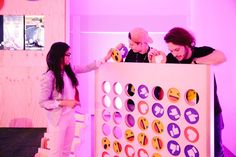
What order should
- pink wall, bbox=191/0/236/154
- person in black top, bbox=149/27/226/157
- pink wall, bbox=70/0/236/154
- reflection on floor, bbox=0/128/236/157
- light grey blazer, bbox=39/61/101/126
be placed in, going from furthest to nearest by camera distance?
1. pink wall, bbox=70/0/236/154
2. reflection on floor, bbox=0/128/236/157
3. pink wall, bbox=191/0/236/154
4. light grey blazer, bbox=39/61/101/126
5. person in black top, bbox=149/27/226/157

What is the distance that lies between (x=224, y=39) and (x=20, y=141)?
2.72 metres

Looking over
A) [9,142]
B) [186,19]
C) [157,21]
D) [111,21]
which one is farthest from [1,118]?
[186,19]

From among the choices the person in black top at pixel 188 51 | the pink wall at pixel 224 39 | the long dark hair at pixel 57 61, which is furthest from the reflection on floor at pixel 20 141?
the person in black top at pixel 188 51

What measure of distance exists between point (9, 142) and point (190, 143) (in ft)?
10.0

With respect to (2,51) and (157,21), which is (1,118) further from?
(157,21)

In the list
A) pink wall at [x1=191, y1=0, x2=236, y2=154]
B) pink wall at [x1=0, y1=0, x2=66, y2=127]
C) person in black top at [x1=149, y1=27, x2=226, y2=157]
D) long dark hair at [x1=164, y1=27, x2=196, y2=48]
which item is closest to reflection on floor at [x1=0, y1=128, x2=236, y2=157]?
pink wall at [x1=0, y1=0, x2=66, y2=127]

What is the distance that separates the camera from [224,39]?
385cm

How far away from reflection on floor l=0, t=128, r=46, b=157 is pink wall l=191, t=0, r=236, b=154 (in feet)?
6.97

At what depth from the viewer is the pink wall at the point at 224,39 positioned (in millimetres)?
3713

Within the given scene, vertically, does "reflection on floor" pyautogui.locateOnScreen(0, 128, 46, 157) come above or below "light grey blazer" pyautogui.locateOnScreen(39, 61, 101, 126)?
below

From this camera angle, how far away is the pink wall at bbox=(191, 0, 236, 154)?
3.71 m

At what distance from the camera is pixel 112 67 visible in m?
2.27

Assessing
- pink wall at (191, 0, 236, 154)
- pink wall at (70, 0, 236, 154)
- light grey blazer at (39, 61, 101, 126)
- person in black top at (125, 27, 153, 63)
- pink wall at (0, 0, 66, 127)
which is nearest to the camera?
person in black top at (125, 27, 153, 63)

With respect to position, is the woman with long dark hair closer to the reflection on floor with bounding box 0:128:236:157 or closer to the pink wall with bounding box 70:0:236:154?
the reflection on floor with bounding box 0:128:236:157
